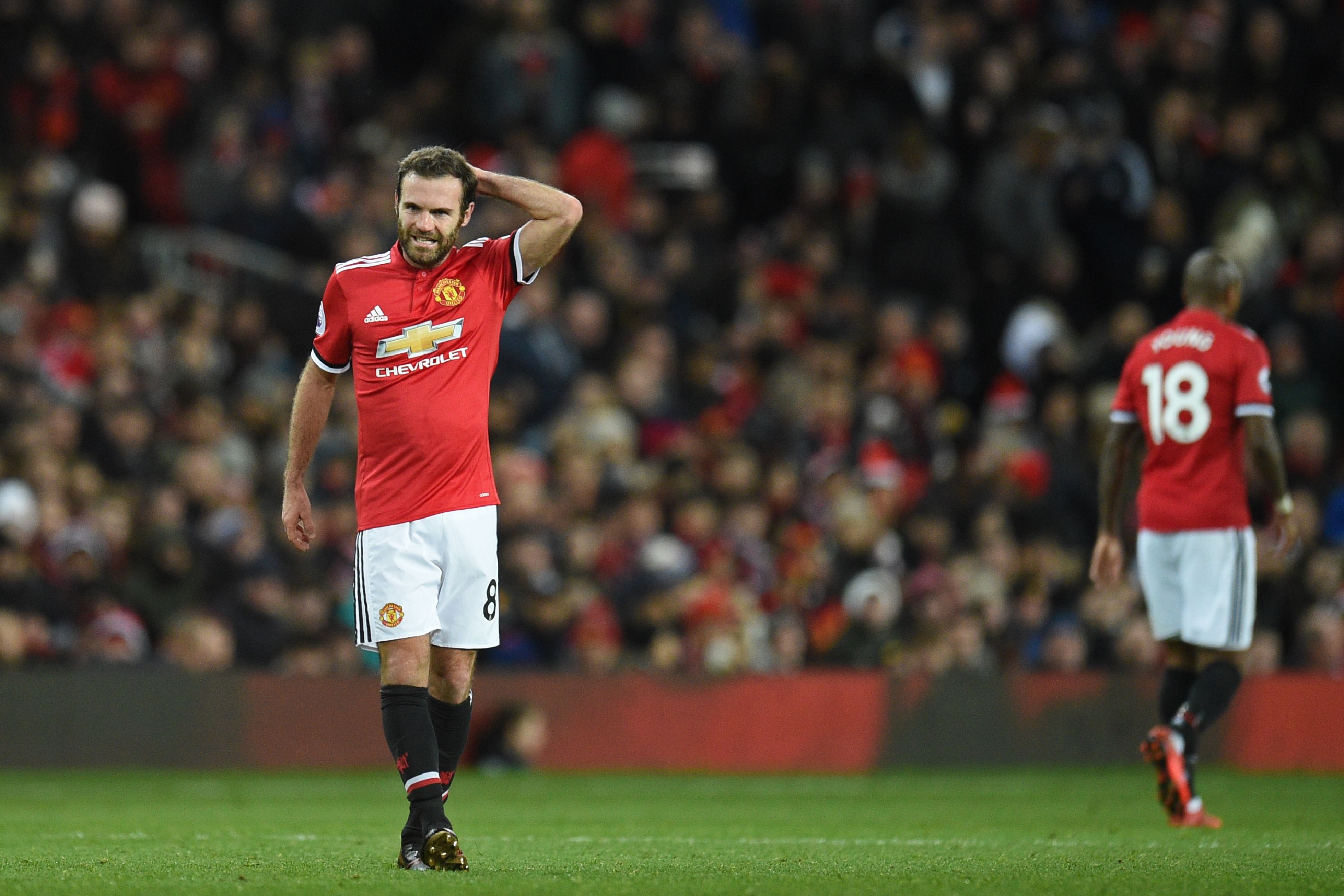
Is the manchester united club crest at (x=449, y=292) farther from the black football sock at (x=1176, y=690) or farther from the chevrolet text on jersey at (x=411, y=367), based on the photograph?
the black football sock at (x=1176, y=690)

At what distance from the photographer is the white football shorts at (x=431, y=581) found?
6.62m

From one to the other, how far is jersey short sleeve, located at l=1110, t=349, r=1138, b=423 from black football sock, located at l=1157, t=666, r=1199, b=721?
1.20 meters

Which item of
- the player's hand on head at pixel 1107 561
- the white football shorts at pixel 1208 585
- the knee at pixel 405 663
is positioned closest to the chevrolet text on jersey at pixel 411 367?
the knee at pixel 405 663

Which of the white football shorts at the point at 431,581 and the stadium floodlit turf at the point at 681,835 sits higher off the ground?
the white football shorts at the point at 431,581

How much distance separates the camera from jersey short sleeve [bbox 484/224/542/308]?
272 inches

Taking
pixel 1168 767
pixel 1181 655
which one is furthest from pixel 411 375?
pixel 1181 655

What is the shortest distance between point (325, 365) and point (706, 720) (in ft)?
24.8

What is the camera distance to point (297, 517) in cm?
690

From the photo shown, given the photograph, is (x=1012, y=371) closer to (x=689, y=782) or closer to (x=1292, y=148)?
(x=1292, y=148)

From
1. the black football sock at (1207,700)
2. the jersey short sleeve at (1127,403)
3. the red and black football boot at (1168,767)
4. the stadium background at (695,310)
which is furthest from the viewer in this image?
the stadium background at (695,310)

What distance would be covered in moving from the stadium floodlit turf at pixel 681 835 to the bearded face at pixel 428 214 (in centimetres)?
208

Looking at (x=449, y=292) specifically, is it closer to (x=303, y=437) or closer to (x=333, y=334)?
(x=333, y=334)

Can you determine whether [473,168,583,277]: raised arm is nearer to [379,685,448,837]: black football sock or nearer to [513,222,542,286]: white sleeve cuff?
[513,222,542,286]: white sleeve cuff

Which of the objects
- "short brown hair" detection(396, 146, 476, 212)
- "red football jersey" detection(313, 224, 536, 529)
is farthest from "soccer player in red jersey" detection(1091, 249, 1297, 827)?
"short brown hair" detection(396, 146, 476, 212)
